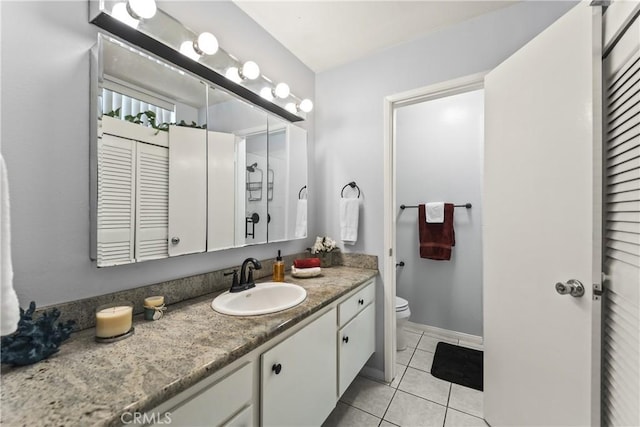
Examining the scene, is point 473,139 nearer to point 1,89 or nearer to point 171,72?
point 171,72

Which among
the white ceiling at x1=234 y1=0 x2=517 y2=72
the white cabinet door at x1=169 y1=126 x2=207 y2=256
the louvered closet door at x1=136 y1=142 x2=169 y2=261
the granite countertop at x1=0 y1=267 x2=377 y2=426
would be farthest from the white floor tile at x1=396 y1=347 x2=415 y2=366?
the white ceiling at x1=234 y1=0 x2=517 y2=72

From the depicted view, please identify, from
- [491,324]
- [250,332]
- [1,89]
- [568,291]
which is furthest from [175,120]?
[491,324]

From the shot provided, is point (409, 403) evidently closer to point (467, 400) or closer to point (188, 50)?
point (467, 400)

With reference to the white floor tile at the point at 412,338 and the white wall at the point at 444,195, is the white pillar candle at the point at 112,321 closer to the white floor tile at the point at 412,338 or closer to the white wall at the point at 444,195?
the white floor tile at the point at 412,338

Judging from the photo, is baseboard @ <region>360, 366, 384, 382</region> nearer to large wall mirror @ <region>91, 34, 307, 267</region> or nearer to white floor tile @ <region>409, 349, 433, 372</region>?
white floor tile @ <region>409, 349, 433, 372</region>

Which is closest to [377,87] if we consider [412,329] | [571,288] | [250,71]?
[250,71]

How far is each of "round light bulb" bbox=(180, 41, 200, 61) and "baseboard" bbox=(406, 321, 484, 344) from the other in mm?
2802

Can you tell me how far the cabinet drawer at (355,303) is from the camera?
4.58 ft

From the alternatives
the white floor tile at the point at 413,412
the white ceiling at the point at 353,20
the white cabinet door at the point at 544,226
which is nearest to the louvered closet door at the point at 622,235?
the white cabinet door at the point at 544,226

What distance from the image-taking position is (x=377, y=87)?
1.86 m

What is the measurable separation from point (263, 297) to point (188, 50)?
126 centimetres

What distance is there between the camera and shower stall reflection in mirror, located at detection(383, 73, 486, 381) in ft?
7.65

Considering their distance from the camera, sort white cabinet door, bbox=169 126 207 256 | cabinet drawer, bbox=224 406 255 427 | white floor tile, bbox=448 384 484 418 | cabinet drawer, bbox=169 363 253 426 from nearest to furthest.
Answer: cabinet drawer, bbox=169 363 253 426
cabinet drawer, bbox=224 406 255 427
white cabinet door, bbox=169 126 207 256
white floor tile, bbox=448 384 484 418

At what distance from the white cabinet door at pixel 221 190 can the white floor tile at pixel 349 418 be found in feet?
3.80
